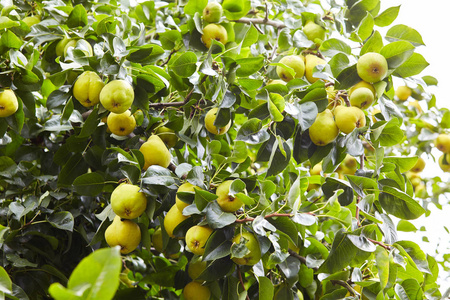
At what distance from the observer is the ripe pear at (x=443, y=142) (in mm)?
2238

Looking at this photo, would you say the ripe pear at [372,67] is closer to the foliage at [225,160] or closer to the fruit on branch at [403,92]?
the foliage at [225,160]

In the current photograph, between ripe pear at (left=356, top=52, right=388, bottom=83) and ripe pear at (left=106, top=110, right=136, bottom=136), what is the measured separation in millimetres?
692

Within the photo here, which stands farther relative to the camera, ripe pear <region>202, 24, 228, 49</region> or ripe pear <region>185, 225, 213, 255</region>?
ripe pear <region>202, 24, 228, 49</region>

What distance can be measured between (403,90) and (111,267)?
2567 mm

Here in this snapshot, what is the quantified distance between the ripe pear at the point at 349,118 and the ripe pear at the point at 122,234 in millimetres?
643

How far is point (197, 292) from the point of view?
1312 millimetres

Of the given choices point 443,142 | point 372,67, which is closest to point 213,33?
point 372,67

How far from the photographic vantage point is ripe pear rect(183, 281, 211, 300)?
1.31 m

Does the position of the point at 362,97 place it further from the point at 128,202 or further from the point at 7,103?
the point at 7,103

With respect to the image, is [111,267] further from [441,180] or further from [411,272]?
[441,180]

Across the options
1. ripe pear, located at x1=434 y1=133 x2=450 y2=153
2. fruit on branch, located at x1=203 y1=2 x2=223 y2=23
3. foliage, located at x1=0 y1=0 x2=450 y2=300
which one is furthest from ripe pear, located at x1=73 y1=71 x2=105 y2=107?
ripe pear, located at x1=434 y1=133 x2=450 y2=153

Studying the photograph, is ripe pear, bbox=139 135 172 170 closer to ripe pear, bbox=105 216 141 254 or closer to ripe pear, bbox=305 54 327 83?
ripe pear, bbox=105 216 141 254

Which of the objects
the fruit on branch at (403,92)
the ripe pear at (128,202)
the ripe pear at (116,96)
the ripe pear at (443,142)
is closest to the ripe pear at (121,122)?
the ripe pear at (116,96)

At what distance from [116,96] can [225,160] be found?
340 mm
